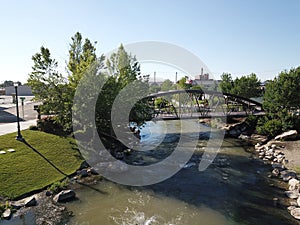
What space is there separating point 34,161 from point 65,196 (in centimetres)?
395

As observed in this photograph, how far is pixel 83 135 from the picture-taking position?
60.4 feet

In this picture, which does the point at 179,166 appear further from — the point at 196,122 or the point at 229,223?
the point at 196,122

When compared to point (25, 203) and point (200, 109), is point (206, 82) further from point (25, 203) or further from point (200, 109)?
point (25, 203)

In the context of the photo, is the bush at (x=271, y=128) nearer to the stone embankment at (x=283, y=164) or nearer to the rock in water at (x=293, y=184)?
the stone embankment at (x=283, y=164)

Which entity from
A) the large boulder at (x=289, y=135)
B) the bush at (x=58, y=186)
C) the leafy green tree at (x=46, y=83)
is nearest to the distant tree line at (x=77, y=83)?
the leafy green tree at (x=46, y=83)

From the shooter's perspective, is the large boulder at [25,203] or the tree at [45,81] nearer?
the large boulder at [25,203]

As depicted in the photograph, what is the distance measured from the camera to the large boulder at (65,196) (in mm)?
11664

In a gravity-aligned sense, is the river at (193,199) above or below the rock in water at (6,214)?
below

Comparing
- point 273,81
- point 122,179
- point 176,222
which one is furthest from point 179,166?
point 273,81

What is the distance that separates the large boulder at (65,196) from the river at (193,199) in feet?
1.22

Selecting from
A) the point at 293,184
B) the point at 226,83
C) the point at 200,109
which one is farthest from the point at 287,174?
the point at 226,83

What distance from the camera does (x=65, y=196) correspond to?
11.8 metres

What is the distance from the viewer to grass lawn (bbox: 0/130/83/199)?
12312 mm

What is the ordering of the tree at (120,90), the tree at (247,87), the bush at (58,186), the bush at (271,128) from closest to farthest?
the bush at (58,186) < the tree at (120,90) < the bush at (271,128) < the tree at (247,87)
